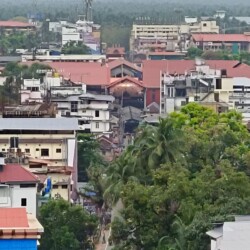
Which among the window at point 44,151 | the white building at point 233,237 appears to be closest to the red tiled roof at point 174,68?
the window at point 44,151

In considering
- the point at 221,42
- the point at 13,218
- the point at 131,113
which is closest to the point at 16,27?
the point at 221,42

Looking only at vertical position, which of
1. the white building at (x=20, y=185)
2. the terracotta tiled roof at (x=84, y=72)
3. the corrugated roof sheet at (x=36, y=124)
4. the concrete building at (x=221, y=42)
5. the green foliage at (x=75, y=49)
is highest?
the concrete building at (x=221, y=42)

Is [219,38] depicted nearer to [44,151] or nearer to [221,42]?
[221,42]

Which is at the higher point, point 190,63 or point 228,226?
point 190,63

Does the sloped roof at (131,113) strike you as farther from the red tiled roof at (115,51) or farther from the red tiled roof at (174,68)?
the red tiled roof at (115,51)

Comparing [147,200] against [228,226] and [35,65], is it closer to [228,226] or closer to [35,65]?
[228,226]

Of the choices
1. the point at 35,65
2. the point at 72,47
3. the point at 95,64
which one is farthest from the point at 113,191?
the point at 72,47

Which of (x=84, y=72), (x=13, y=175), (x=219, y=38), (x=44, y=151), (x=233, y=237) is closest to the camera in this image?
(x=233, y=237)
